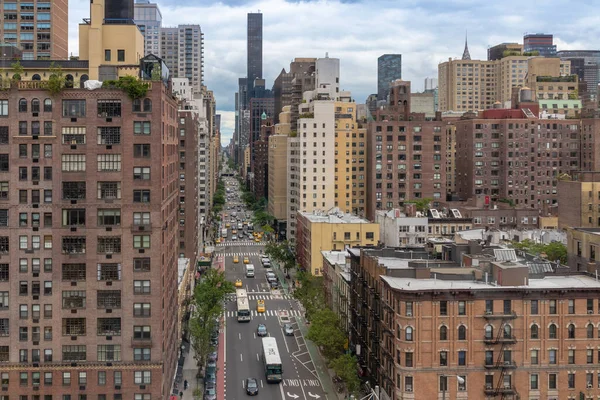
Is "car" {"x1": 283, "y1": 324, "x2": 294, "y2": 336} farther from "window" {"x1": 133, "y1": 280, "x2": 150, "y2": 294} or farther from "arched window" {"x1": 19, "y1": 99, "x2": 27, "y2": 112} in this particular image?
"arched window" {"x1": 19, "y1": 99, "x2": 27, "y2": 112}

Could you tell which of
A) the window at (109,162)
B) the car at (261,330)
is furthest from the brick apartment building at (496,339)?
the car at (261,330)

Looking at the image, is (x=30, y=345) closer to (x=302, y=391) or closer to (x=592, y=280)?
(x=302, y=391)

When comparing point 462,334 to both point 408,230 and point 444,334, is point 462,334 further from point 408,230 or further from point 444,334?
point 408,230

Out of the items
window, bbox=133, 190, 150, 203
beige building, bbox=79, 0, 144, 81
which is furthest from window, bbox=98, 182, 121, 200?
beige building, bbox=79, 0, 144, 81

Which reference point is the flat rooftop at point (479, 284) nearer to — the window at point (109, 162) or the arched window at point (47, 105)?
the window at point (109, 162)

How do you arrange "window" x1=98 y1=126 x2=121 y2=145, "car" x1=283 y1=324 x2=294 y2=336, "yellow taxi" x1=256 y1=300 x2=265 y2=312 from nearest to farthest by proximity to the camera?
1. "window" x1=98 y1=126 x2=121 y2=145
2. "car" x1=283 y1=324 x2=294 y2=336
3. "yellow taxi" x1=256 y1=300 x2=265 y2=312

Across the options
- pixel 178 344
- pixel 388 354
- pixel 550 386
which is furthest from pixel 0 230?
pixel 550 386
